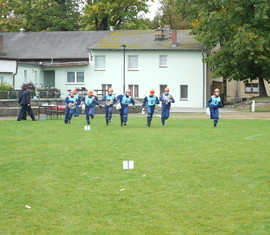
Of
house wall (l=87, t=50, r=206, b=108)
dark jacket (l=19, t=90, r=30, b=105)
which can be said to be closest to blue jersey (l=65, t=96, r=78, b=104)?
dark jacket (l=19, t=90, r=30, b=105)

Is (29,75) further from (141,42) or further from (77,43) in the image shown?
(141,42)

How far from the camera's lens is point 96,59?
6350 centimetres

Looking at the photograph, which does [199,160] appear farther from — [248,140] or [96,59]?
[96,59]

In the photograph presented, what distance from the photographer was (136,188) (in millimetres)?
10977

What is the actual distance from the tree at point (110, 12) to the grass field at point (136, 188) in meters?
51.6

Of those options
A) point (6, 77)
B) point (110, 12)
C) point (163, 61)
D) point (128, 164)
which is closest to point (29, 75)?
point (6, 77)

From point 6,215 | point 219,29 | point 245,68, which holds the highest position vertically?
point 219,29

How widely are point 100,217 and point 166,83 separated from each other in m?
53.5

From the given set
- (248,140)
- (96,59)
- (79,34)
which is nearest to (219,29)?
(96,59)

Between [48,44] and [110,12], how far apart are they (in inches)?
353

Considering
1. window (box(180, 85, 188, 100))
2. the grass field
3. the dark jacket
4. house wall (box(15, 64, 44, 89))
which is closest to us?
the grass field

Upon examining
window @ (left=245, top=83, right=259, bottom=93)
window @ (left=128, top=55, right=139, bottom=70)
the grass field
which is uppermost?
window @ (left=128, top=55, right=139, bottom=70)

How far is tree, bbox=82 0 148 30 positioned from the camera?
6944cm

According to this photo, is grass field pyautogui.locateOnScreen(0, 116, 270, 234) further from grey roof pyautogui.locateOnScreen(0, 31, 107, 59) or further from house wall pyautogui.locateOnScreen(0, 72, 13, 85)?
grey roof pyautogui.locateOnScreen(0, 31, 107, 59)
